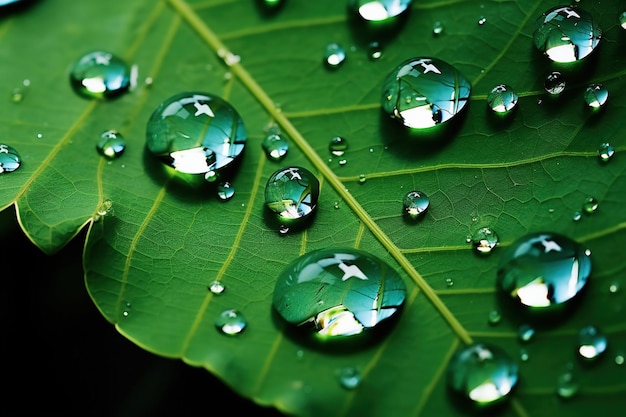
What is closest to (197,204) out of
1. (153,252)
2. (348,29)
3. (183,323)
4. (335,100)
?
(153,252)

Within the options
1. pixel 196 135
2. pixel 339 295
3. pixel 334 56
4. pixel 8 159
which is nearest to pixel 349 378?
pixel 339 295

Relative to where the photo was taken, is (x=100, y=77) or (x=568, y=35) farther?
(x=100, y=77)

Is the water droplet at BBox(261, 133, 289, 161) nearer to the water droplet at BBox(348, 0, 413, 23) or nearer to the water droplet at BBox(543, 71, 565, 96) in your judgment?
Result: the water droplet at BBox(348, 0, 413, 23)

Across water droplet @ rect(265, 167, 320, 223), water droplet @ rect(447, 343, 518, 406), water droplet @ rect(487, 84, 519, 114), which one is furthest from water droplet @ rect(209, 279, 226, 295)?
water droplet @ rect(487, 84, 519, 114)

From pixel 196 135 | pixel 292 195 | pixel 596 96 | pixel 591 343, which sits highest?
pixel 196 135

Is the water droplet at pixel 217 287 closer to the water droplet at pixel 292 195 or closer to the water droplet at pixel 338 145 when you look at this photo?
the water droplet at pixel 292 195

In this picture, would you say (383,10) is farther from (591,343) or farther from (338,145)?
(591,343)

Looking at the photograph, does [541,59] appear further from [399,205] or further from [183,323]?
[183,323]
